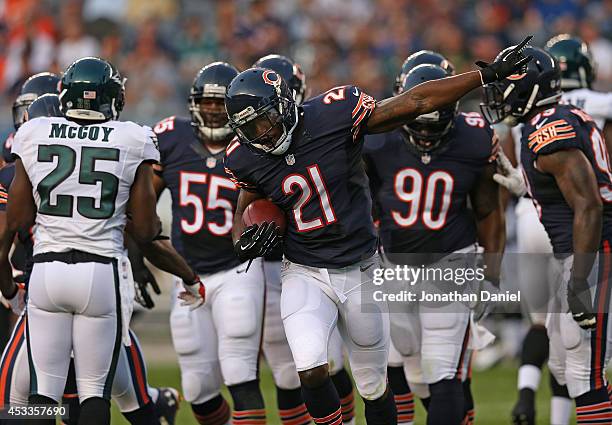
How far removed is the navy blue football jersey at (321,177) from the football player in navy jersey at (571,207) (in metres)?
1.02

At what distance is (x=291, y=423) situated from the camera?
6008 mm

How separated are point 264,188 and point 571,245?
1.67m

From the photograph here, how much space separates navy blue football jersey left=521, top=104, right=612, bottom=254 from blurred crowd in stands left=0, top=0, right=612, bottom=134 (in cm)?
556

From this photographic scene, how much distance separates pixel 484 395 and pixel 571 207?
11.0 feet

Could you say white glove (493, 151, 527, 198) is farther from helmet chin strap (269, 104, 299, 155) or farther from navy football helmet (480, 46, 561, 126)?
helmet chin strap (269, 104, 299, 155)

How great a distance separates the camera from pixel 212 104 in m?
5.88

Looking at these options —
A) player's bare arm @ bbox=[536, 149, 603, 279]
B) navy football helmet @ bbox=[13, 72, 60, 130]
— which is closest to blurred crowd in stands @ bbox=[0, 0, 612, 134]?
navy football helmet @ bbox=[13, 72, 60, 130]

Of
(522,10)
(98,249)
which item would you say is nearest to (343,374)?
(98,249)

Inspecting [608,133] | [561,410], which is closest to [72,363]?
[561,410]

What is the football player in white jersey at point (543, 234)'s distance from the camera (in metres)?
6.52

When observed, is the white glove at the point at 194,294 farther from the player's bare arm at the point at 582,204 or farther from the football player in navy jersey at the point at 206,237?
the player's bare arm at the point at 582,204

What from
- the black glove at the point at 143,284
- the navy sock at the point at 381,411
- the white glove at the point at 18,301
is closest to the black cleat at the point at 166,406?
the black glove at the point at 143,284

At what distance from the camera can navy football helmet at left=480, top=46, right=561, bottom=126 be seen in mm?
5648

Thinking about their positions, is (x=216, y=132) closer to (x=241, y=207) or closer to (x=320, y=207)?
(x=241, y=207)
